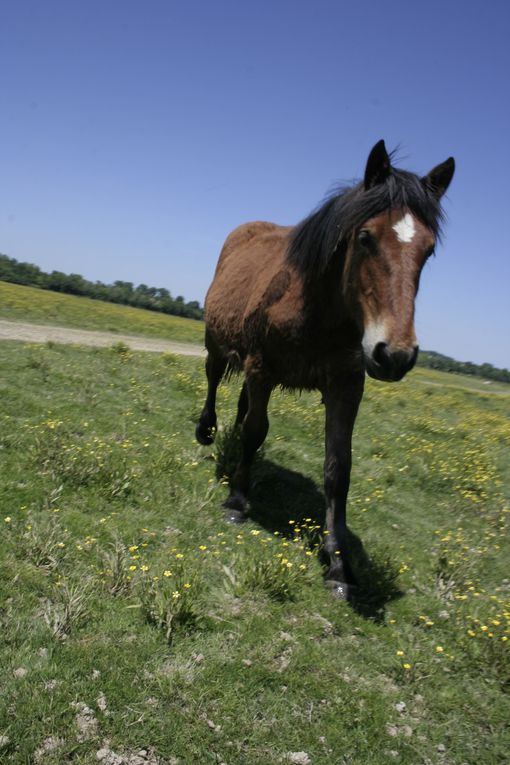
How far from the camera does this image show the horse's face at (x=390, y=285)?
3.44m

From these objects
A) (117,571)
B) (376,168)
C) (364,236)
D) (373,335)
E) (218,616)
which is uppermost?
(376,168)

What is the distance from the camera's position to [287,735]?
2.95m

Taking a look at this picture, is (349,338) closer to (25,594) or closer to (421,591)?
(421,591)

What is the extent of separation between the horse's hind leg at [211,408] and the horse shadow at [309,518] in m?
0.90

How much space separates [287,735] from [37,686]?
1.43 meters

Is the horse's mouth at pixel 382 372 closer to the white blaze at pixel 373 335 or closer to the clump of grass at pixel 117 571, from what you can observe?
the white blaze at pixel 373 335

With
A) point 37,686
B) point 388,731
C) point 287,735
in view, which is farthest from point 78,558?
point 388,731

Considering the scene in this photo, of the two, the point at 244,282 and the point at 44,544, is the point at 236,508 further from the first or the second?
the point at 244,282

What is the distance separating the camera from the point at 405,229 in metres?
3.75

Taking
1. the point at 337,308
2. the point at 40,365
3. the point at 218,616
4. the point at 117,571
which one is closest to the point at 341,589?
the point at 218,616

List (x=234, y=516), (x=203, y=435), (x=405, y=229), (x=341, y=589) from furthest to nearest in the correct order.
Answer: (x=203, y=435) → (x=234, y=516) → (x=341, y=589) → (x=405, y=229)

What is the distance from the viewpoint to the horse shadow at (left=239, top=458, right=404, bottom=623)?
4.65 m

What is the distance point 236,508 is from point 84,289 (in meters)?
81.4

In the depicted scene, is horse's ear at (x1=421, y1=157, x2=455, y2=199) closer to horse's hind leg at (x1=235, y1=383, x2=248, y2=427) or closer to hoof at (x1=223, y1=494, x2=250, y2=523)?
hoof at (x1=223, y1=494, x2=250, y2=523)
